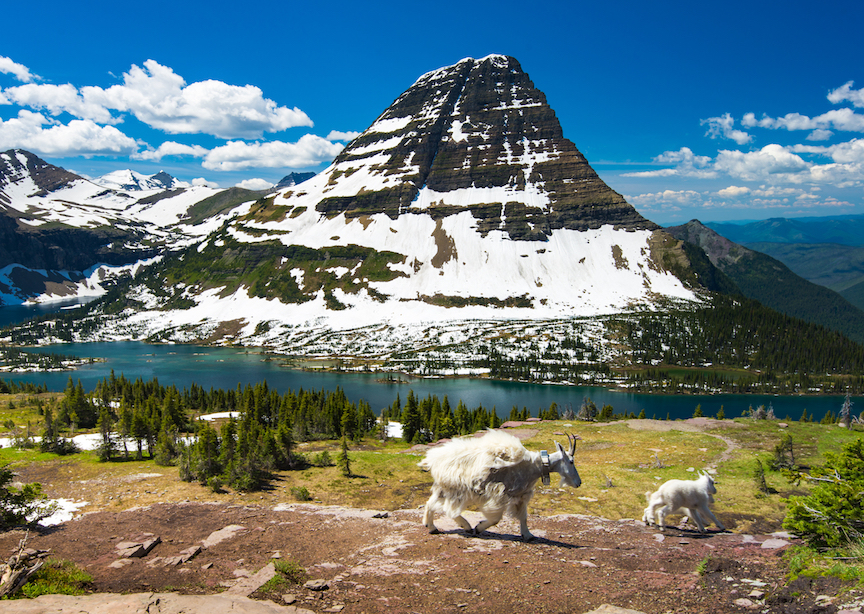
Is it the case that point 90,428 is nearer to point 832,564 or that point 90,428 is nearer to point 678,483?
point 678,483

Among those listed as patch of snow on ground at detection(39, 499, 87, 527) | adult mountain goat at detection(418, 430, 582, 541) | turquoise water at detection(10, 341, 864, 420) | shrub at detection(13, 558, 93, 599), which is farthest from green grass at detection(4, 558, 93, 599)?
turquoise water at detection(10, 341, 864, 420)

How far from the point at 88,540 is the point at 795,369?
733 ft

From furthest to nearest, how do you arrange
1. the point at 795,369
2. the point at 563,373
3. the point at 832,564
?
the point at 795,369
the point at 563,373
the point at 832,564

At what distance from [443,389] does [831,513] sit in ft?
439

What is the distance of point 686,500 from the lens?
17.0 meters

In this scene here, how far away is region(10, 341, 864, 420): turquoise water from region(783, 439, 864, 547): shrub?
10594 cm

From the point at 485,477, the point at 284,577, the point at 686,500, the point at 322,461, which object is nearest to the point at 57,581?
the point at 284,577

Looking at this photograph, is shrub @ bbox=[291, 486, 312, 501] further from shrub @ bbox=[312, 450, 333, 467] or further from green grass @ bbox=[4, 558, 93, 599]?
green grass @ bbox=[4, 558, 93, 599]

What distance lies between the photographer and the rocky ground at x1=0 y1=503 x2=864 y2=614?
31.8ft

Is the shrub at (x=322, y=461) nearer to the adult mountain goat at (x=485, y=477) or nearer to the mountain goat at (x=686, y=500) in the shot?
the adult mountain goat at (x=485, y=477)

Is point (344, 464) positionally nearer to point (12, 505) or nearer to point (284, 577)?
point (12, 505)

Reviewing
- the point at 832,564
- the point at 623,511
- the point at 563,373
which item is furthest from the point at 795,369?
the point at 832,564

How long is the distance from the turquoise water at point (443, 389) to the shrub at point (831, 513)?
105940 mm

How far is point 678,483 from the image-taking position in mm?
17219
